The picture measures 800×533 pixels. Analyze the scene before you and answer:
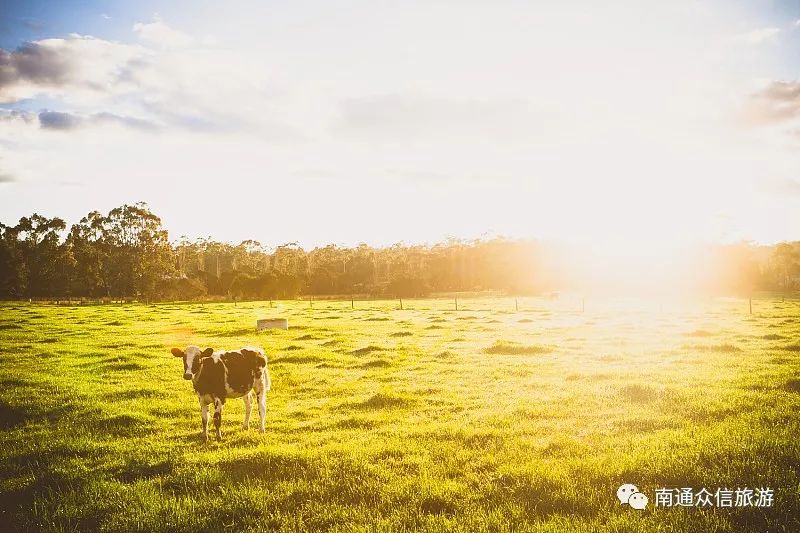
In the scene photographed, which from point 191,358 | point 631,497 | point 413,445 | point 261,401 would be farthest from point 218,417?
point 631,497

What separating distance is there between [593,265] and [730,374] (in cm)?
12124

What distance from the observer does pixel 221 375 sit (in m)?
10.9

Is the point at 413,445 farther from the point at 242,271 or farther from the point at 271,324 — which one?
the point at 242,271

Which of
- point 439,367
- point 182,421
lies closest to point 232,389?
point 182,421

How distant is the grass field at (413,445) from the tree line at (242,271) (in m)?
74.0

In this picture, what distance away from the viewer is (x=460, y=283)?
128 meters

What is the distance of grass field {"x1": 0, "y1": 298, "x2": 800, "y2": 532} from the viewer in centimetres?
693

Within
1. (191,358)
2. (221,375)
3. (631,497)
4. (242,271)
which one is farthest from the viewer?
(242,271)

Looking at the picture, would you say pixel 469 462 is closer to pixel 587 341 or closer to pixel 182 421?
pixel 182 421

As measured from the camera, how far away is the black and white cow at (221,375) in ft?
34.3

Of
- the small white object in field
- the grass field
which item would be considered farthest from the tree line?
the grass field

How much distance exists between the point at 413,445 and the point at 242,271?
101502 mm

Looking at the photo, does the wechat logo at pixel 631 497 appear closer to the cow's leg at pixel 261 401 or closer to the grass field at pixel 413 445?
the grass field at pixel 413 445

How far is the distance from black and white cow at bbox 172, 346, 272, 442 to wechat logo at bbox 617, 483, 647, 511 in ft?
Answer: 25.0
